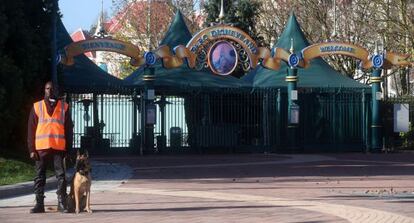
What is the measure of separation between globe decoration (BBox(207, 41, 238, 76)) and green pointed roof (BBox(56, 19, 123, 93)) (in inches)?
156

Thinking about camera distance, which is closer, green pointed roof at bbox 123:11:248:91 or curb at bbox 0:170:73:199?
curb at bbox 0:170:73:199

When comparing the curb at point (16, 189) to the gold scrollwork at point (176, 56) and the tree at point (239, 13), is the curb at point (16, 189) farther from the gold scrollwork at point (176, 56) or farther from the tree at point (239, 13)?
the tree at point (239, 13)

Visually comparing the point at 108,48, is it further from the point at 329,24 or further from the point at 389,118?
the point at 329,24

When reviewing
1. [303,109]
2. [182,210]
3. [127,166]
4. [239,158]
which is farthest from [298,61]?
[182,210]

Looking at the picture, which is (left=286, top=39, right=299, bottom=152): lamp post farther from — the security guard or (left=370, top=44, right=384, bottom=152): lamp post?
the security guard

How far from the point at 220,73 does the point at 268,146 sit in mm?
3678

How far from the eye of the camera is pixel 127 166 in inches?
1001

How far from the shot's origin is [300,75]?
3553 cm

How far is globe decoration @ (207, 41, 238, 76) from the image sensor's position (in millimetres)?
33656

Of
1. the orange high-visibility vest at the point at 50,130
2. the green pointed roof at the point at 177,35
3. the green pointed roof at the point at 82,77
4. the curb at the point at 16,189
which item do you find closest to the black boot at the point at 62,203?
the orange high-visibility vest at the point at 50,130

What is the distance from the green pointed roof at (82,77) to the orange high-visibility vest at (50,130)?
1834cm

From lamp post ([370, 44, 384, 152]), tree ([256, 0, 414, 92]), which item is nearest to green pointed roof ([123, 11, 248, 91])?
lamp post ([370, 44, 384, 152])

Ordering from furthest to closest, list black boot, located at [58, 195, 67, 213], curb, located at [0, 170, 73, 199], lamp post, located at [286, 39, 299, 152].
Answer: lamp post, located at [286, 39, 299, 152], curb, located at [0, 170, 73, 199], black boot, located at [58, 195, 67, 213]

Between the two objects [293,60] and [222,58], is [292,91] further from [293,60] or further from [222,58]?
[222,58]
